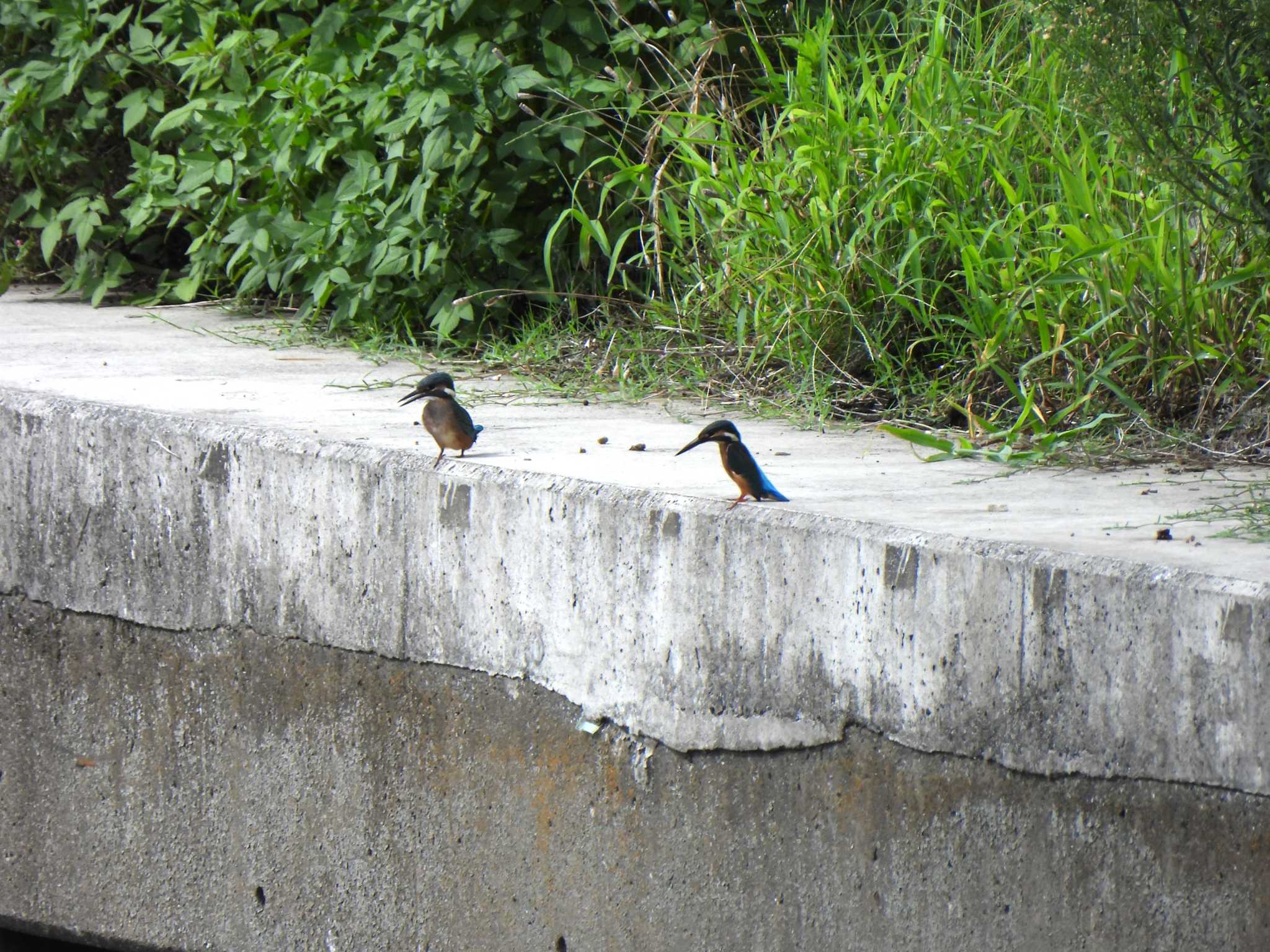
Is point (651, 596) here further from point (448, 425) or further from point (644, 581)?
point (448, 425)

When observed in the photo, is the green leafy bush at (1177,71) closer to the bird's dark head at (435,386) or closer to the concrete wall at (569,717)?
the concrete wall at (569,717)

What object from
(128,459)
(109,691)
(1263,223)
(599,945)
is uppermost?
(1263,223)

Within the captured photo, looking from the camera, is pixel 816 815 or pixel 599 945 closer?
pixel 816 815

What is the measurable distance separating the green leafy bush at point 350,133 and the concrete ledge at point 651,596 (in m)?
1.38

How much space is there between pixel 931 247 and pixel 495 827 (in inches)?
75.7

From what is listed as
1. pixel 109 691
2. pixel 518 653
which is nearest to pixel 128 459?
pixel 109 691

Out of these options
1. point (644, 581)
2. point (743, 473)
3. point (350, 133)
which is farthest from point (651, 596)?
point (350, 133)

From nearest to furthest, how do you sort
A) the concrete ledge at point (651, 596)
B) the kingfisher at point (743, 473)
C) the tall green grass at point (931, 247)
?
the concrete ledge at point (651, 596)
the kingfisher at point (743, 473)
the tall green grass at point (931, 247)

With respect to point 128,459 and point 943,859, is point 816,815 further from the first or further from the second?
point 128,459

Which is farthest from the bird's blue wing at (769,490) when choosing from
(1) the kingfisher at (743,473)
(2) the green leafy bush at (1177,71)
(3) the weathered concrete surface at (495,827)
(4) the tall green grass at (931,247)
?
(2) the green leafy bush at (1177,71)

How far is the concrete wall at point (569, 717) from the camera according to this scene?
7.23 ft

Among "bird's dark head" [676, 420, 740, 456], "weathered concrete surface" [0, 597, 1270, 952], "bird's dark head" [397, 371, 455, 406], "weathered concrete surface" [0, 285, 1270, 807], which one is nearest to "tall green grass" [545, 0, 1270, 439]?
"weathered concrete surface" [0, 285, 1270, 807]

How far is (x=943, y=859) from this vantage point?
2.37 m

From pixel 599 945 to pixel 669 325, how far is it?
200 cm
